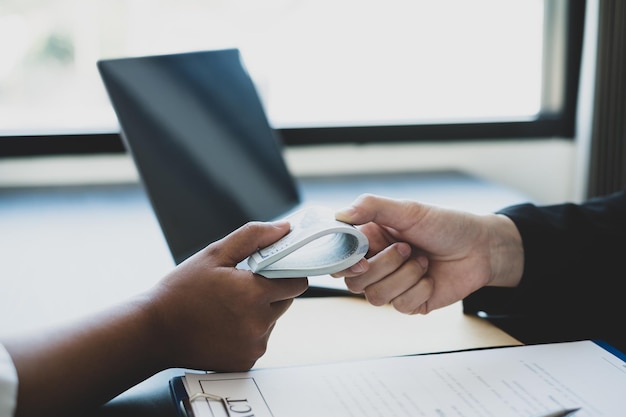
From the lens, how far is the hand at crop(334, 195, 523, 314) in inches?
31.6

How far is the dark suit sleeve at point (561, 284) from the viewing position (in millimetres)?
853

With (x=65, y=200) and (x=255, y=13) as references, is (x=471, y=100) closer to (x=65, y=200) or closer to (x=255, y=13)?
(x=255, y=13)

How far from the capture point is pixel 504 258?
2.83 feet

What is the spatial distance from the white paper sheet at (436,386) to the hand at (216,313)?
0.02 meters

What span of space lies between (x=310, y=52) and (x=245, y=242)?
1216 millimetres

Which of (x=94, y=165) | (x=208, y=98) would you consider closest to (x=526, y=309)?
(x=208, y=98)

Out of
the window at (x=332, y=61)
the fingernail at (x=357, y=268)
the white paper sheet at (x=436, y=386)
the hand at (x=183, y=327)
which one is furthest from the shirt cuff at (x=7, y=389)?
the window at (x=332, y=61)

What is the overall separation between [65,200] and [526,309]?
1011mm

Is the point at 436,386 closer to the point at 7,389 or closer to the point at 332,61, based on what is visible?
the point at 7,389

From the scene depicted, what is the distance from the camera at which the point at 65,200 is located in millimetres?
1500

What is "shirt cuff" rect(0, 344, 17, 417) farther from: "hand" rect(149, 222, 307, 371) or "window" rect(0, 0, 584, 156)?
"window" rect(0, 0, 584, 156)

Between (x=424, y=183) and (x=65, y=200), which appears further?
(x=424, y=183)

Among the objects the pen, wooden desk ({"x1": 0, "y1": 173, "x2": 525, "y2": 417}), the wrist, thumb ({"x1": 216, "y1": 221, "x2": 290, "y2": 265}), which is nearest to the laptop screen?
wooden desk ({"x1": 0, "y1": 173, "x2": 525, "y2": 417})

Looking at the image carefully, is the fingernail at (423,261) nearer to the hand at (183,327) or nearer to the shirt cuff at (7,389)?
the hand at (183,327)
